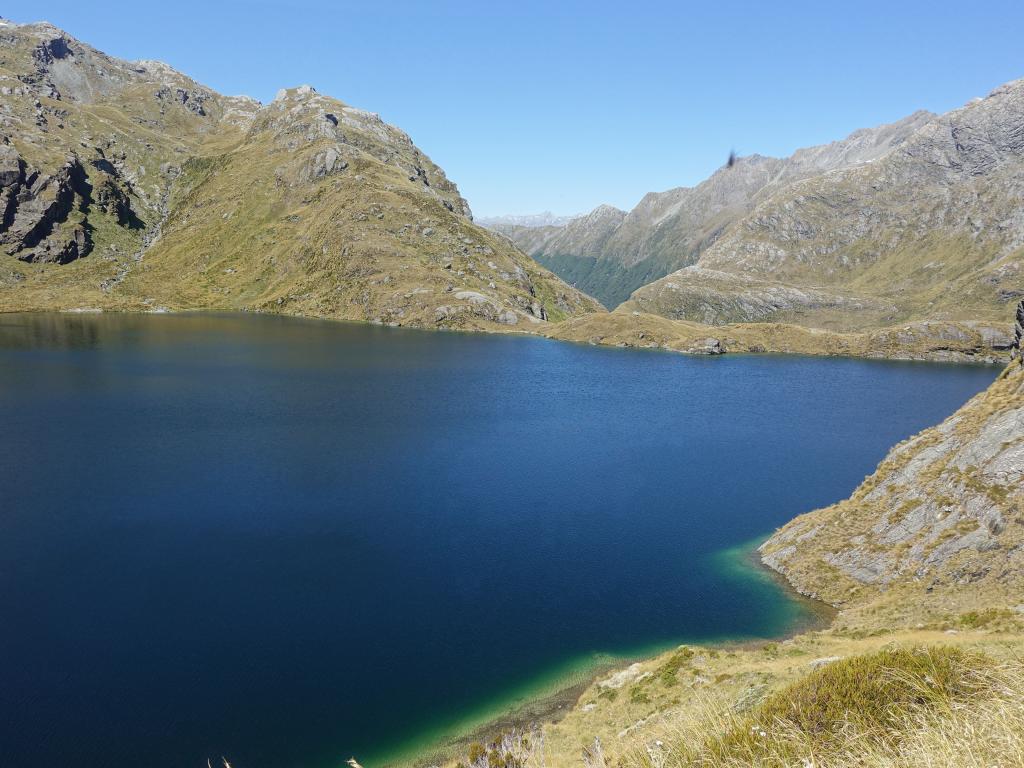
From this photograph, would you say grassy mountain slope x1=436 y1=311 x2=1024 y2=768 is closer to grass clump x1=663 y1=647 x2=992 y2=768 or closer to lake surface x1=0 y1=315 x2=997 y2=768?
grass clump x1=663 y1=647 x2=992 y2=768

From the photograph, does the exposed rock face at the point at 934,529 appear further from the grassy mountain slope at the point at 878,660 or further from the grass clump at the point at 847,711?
the grass clump at the point at 847,711

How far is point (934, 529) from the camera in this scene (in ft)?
167

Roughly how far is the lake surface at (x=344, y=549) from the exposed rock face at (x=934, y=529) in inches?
262

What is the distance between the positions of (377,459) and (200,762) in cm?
5458

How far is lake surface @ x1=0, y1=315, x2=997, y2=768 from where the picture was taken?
36.8 meters

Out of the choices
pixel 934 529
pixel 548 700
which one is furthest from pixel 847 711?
pixel 934 529

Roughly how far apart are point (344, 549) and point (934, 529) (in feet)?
173

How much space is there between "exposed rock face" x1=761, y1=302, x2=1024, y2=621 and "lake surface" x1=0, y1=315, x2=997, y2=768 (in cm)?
665

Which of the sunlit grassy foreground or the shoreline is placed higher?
the sunlit grassy foreground

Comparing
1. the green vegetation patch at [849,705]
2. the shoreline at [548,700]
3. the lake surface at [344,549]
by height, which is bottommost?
the shoreline at [548,700]

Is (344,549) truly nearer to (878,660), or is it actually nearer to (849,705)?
(878,660)

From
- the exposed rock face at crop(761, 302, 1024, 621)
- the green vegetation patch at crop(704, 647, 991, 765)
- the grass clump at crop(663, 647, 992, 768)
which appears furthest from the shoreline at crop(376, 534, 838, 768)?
the grass clump at crop(663, 647, 992, 768)

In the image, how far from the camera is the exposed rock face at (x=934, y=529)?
45250 millimetres

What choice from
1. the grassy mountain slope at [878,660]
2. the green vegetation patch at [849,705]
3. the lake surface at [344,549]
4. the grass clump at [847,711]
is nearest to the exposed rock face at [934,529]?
the grassy mountain slope at [878,660]
